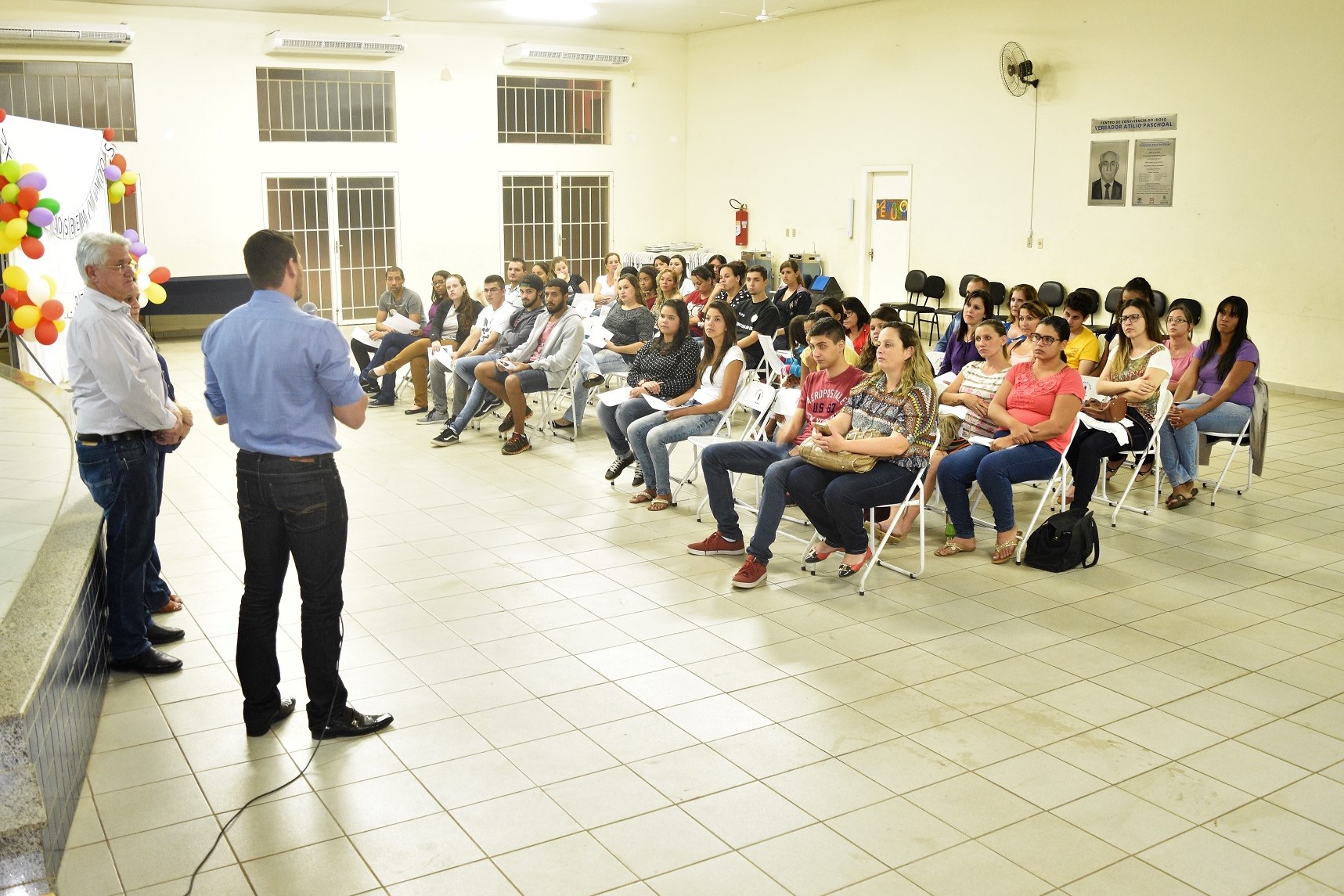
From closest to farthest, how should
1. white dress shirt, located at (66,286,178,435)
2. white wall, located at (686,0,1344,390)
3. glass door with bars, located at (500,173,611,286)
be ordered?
white dress shirt, located at (66,286,178,435) < white wall, located at (686,0,1344,390) < glass door with bars, located at (500,173,611,286)

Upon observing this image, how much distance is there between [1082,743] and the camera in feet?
12.8

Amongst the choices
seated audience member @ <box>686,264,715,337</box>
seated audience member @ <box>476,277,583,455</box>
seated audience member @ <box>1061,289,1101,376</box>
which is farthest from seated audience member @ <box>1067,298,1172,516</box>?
seated audience member @ <box>686,264,715,337</box>

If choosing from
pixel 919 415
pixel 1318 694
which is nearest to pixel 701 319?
pixel 919 415

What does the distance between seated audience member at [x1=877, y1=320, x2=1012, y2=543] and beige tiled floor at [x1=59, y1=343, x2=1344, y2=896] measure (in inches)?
18.6

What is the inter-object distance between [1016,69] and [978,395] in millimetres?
7386

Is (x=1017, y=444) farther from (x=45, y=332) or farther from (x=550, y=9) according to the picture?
(x=550, y=9)

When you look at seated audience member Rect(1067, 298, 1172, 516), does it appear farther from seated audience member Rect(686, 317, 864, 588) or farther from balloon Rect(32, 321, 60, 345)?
balloon Rect(32, 321, 60, 345)

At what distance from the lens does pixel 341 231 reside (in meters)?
15.5

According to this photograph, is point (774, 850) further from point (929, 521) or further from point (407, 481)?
point (407, 481)

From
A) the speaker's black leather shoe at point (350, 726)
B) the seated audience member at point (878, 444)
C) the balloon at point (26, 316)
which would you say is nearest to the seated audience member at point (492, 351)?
the balloon at point (26, 316)

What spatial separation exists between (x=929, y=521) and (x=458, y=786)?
366 cm

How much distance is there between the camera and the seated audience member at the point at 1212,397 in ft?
22.0

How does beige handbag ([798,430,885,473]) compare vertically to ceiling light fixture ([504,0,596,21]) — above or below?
below

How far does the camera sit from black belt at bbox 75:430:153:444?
416 centimetres
